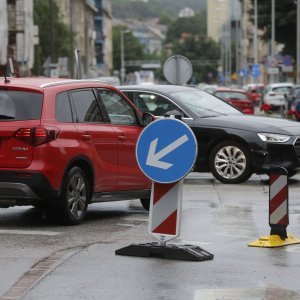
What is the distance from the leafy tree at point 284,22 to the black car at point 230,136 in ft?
173

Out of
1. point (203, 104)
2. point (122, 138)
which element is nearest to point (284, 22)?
point (203, 104)

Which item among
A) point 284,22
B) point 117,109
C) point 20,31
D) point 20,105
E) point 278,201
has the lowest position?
point 278,201

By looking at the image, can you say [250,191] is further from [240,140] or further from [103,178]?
[103,178]

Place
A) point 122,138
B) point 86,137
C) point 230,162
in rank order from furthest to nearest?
1. point 230,162
2. point 122,138
3. point 86,137

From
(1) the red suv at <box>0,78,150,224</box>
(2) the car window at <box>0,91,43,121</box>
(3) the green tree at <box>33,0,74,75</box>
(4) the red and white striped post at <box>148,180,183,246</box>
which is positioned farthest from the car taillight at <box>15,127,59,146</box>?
(3) the green tree at <box>33,0,74,75</box>

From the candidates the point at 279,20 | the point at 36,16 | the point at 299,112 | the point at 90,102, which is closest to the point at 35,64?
the point at 36,16

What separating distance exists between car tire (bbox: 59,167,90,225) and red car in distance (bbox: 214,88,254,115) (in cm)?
3145

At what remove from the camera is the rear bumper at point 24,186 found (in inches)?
460

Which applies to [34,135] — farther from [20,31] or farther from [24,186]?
[20,31]

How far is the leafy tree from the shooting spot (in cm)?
7080

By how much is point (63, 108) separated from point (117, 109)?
52.3 inches

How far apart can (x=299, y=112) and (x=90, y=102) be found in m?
21.4

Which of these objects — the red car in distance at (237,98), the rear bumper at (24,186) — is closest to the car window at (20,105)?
the rear bumper at (24,186)

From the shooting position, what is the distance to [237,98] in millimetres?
45281
